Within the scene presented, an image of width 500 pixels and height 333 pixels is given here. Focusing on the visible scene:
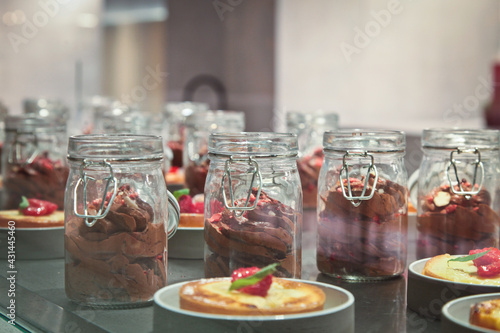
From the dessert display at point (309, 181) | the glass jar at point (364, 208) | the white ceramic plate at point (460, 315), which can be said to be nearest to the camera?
the white ceramic plate at point (460, 315)

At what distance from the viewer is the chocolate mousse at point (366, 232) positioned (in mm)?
1048

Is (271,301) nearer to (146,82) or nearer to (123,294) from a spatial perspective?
(123,294)

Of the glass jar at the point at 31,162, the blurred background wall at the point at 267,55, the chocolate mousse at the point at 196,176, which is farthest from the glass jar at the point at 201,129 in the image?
the blurred background wall at the point at 267,55

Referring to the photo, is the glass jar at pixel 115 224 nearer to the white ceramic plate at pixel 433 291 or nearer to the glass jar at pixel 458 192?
the white ceramic plate at pixel 433 291

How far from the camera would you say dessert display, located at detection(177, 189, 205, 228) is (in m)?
1.24

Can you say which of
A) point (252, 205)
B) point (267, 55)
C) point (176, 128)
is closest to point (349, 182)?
point (252, 205)

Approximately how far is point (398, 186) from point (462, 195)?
13 cm

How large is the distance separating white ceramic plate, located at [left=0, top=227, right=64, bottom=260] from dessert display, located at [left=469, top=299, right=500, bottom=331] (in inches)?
30.3

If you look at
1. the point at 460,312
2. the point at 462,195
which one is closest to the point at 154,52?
the point at 462,195

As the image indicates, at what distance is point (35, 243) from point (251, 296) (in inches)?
23.1

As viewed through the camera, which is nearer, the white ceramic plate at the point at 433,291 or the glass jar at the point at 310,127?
the white ceramic plate at the point at 433,291

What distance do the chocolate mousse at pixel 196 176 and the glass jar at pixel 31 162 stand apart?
0.30m

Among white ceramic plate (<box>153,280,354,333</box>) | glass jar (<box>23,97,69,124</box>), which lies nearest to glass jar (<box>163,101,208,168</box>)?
glass jar (<box>23,97,69,124</box>)

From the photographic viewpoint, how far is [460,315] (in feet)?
2.49
